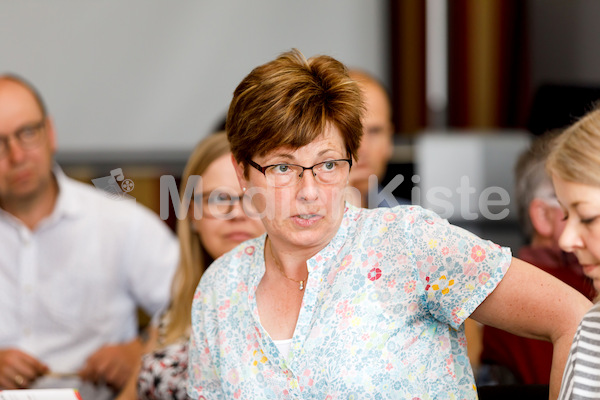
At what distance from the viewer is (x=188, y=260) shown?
2.19 metres

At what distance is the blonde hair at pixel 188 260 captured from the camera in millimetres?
2098

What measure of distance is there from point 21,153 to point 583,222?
1.87 metres

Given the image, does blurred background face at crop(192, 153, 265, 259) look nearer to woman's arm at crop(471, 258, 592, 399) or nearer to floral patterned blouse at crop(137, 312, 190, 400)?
floral patterned blouse at crop(137, 312, 190, 400)

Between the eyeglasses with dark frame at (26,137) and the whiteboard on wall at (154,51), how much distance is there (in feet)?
4.99

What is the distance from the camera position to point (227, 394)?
149 centimetres

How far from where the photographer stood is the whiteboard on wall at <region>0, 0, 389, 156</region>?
416cm

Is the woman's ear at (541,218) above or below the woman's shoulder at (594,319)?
below

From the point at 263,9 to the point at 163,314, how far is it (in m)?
2.69

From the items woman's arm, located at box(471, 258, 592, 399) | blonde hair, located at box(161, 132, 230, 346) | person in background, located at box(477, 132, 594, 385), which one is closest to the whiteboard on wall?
blonde hair, located at box(161, 132, 230, 346)

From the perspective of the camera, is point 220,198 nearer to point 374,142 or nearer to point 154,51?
point 374,142

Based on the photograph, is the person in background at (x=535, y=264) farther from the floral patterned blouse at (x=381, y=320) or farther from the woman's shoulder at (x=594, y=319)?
the woman's shoulder at (x=594, y=319)

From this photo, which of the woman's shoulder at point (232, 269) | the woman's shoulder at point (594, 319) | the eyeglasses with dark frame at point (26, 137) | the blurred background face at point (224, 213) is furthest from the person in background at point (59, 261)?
the woman's shoulder at point (594, 319)

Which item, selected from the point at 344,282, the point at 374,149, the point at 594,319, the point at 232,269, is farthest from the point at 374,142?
the point at 594,319

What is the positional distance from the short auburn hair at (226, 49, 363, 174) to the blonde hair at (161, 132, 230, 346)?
→ 2.16 feet
